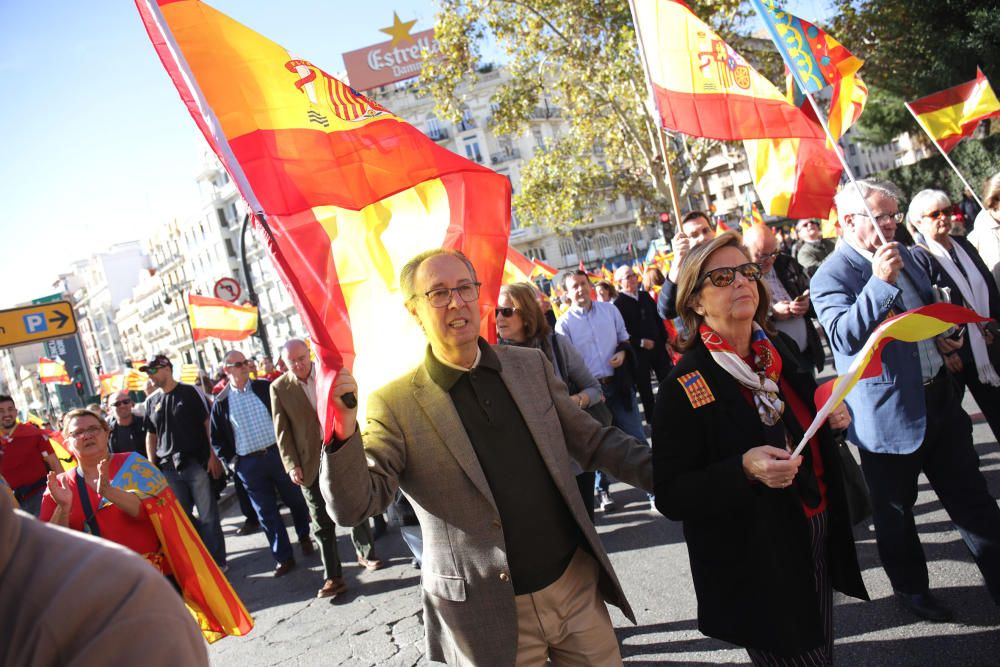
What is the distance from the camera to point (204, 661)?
0.98 meters

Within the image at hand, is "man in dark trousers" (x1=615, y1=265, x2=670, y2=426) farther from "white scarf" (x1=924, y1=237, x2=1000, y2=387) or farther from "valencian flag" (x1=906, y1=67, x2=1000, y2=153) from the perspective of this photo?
"white scarf" (x1=924, y1=237, x2=1000, y2=387)

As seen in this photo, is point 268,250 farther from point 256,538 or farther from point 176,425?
point 256,538

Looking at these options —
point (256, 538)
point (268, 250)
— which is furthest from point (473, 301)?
point (256, 538)

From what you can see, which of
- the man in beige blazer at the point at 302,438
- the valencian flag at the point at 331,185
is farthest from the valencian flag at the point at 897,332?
the man in beige blazer at the point at 302,438

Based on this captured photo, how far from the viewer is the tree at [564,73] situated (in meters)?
18.0

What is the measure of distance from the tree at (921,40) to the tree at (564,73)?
2.88m

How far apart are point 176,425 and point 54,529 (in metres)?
7.12

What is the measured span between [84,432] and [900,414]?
14.6 ft

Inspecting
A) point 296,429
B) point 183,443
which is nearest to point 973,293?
point 296,429

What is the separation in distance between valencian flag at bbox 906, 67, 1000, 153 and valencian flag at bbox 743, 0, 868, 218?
3398 millimetres

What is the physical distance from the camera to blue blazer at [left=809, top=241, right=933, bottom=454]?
325 cm

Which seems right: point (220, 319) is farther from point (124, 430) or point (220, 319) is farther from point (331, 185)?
point (331, 185)

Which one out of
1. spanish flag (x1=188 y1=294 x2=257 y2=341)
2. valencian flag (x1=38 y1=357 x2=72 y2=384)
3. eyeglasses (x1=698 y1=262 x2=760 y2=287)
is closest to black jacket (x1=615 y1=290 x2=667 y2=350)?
eyeglasses (x1=698 y1=262 x2=760 y2=287)

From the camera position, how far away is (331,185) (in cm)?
281
